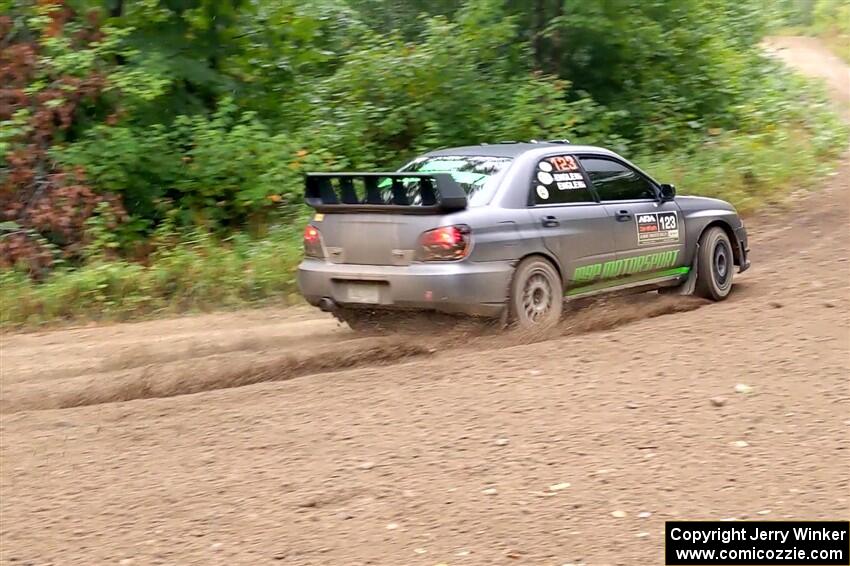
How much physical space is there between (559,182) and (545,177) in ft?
0.61

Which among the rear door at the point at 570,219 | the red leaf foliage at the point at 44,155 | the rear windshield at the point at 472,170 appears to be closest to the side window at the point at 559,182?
the rear door at the point at 570,219

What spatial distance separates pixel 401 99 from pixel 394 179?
7.76 m

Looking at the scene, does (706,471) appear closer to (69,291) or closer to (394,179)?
(394,179)

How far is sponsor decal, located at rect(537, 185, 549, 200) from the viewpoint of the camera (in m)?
8.59

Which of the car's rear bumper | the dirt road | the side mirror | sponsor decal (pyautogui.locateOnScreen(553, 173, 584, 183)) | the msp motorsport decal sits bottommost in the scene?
the dirt road

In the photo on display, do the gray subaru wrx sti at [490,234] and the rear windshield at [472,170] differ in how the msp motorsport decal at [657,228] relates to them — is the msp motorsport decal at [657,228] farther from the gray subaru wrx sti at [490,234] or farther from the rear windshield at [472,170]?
the rear windshield at [472,170]

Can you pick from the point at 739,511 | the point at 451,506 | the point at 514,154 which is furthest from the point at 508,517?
the point at 514,154

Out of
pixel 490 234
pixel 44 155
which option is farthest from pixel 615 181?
pixel 44 155

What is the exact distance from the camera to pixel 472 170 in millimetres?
8586

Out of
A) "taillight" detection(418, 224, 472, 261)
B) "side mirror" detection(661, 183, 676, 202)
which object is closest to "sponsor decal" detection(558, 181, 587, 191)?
"side mirror" detection(661, 183, 676, 202)

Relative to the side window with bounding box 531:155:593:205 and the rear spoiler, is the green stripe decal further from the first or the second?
the rear spoiler

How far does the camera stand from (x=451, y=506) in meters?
4.98

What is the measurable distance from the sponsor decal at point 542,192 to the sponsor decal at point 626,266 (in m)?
0.66

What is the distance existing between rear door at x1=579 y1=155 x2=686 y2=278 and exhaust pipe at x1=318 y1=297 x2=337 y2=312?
8.11 ft
